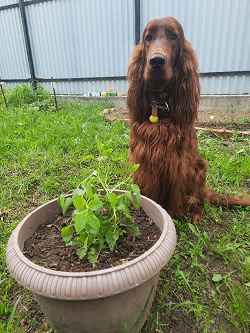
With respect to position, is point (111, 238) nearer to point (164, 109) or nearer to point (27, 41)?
point (164, 109)

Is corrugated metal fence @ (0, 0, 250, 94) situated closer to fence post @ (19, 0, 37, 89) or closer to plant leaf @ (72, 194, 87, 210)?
fence post @ (19, 0, 37, 89)

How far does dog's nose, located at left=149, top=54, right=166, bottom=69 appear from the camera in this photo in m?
1.34

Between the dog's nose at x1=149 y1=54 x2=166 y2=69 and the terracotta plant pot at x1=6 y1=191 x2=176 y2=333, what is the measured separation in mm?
871

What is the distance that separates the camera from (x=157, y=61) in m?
1.35

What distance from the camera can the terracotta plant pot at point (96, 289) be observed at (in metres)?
0.80

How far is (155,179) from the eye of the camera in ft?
5.30

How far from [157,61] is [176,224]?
109cm

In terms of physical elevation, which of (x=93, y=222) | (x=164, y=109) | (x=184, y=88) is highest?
(x=184, y=88)

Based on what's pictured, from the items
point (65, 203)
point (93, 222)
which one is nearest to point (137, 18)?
point (65, 203)

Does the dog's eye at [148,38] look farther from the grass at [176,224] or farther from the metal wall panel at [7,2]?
the metal wall panel at [7,2]

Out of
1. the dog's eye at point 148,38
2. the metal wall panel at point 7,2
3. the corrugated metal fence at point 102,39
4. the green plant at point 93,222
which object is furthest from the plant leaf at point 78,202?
the metal wall panel at point 7,2

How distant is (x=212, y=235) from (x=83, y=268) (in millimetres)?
1099

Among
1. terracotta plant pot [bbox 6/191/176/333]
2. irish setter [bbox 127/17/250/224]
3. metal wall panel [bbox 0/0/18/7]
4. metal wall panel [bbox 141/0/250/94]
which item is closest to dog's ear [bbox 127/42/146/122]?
irish setter [bbox 127/17/250/224]

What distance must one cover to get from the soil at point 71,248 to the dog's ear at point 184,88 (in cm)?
72
